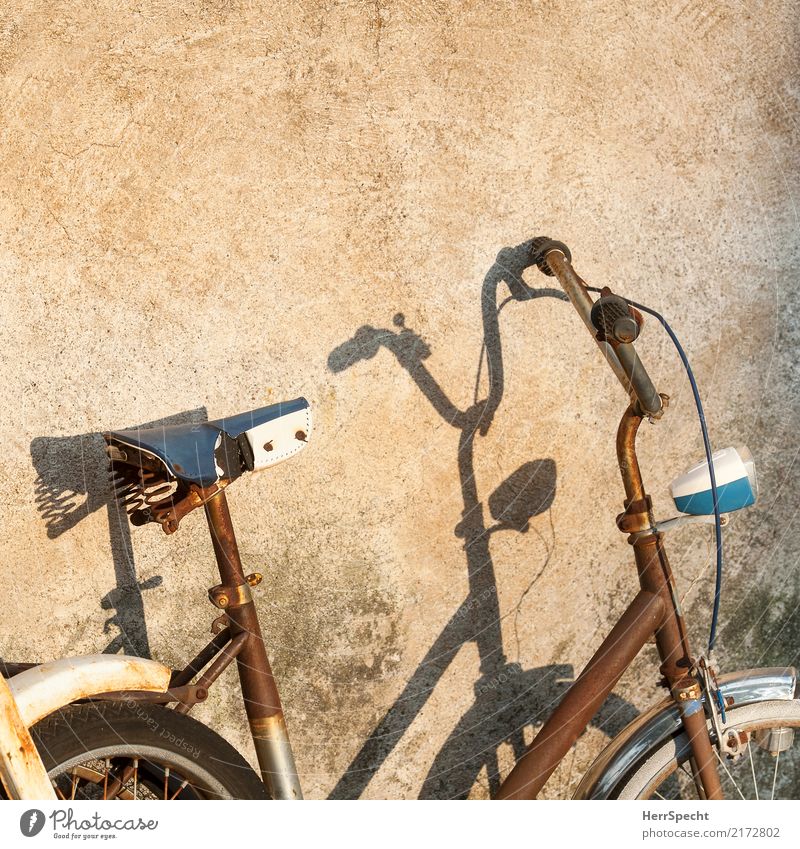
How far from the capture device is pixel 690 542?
171 cm

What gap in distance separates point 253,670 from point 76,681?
27cm

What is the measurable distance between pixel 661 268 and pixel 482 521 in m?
0.59

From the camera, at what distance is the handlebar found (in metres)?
1.14

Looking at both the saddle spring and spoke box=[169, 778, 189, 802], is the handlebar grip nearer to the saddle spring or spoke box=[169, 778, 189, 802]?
the saddle spring

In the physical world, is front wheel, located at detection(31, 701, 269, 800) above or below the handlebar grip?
below

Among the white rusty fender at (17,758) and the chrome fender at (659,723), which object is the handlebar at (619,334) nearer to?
the chrome fender at (659,723)

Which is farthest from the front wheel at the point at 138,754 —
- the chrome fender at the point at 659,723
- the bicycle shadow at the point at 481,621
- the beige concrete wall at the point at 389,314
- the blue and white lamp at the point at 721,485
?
the blue and white lamp at the point at 721,485

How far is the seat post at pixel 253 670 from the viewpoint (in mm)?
1356

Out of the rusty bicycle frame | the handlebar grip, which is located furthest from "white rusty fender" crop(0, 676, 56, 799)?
the handlebar grip

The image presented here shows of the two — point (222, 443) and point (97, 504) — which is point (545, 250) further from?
point (97, 504)

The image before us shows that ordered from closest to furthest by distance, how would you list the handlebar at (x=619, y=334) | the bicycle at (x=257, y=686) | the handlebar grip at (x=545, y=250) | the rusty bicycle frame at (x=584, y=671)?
the handlebar at (x=619, y=334)
the bicycle at (x=257, y=686)
the rusty bicycle frame at (x=584, y=671)
the handlebar grip at (x=545, y=250)

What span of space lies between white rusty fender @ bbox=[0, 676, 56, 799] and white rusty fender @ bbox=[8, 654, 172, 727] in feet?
0.06
